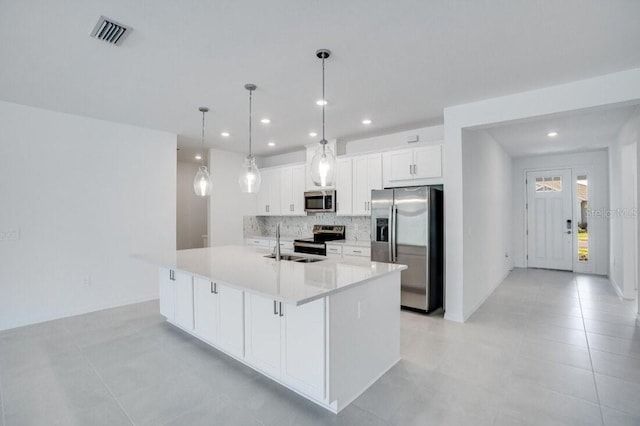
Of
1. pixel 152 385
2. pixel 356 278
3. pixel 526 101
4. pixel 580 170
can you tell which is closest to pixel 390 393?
pixel 356 278

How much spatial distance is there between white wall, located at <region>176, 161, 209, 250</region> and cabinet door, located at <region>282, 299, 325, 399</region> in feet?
18.7

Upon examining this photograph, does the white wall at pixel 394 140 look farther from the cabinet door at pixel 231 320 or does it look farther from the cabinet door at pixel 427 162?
the cabinet door at pixel 231 320

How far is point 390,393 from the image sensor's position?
7.42 feet

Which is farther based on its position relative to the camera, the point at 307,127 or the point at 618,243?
the point at 618,243

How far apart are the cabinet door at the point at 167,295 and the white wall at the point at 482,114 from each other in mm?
3233

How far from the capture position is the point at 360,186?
195 inches

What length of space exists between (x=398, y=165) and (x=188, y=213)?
17.0 feet

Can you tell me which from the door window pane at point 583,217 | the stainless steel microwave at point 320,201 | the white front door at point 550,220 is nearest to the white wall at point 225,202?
the stainless steel microwave at point 320,201

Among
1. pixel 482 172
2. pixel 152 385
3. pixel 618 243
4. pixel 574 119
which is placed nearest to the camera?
pixel 152 385

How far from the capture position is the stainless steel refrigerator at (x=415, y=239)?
12.6 ft

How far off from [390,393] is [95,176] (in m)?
4.41

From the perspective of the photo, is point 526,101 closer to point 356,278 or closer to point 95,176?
point 356,278

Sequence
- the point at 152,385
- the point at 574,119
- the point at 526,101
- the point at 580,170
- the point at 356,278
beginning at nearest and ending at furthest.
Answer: the point at 356,278, the point at 152,385, the point at 526,101, the point at 574,119, the point at 580,170

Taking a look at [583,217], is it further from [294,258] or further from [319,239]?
[294,258]
